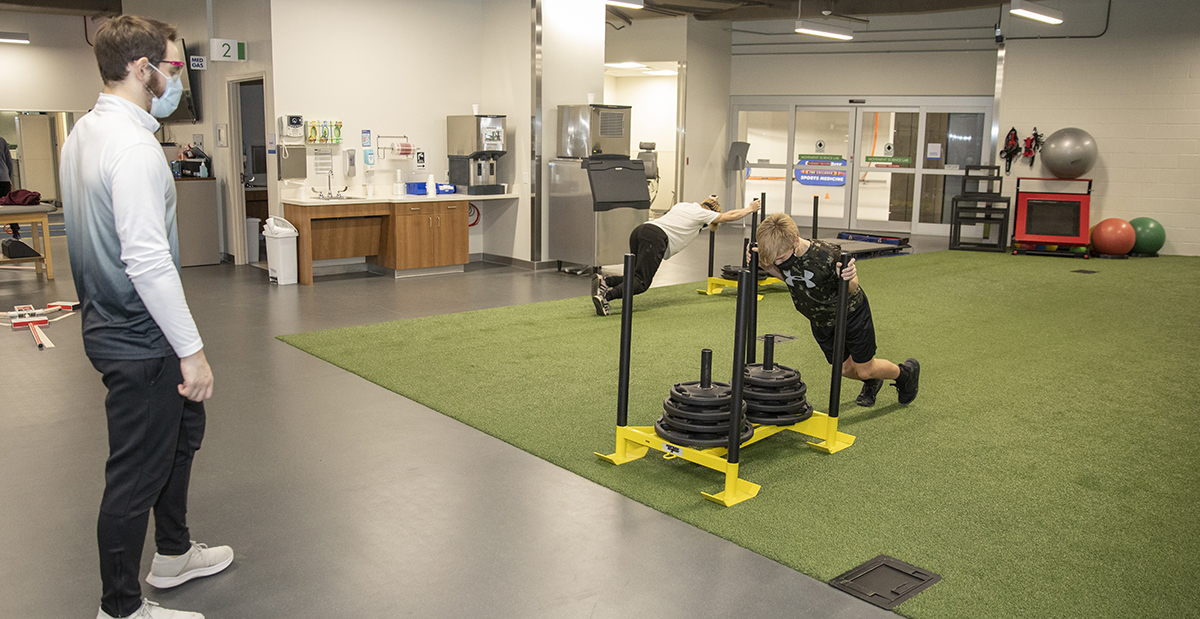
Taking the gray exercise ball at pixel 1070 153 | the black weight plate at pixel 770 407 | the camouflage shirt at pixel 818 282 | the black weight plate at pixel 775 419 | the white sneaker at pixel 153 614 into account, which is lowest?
the white sneaker at pixel 153 614

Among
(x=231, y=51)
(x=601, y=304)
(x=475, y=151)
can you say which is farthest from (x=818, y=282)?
(x=231, y=51)

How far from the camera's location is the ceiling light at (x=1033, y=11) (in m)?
9.92

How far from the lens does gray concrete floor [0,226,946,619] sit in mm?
2709

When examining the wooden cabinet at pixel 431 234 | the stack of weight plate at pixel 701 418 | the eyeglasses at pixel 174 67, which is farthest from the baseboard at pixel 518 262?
the eyeglasses at pixel 174 67

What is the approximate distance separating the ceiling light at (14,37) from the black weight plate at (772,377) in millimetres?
13820

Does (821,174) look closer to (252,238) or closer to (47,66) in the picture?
(252,238)

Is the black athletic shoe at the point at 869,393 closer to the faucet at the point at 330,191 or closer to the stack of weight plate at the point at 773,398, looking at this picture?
the stack of weight plate at the point at 773,398

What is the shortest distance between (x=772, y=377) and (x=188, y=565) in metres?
2.42

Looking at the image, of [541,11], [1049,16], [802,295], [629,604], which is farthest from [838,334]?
[1049,16]

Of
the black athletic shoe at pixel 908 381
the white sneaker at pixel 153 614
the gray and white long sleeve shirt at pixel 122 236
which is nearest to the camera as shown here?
the gray and white long sleeve shirt at pixel 122 236

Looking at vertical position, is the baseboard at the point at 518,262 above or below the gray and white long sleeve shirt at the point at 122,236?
below

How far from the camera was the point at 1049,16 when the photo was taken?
416 inches

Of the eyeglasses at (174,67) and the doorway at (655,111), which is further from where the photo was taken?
the doorway at (655,111)

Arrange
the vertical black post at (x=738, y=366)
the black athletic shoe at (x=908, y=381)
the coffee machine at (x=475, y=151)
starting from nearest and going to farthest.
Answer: the vertical black post at (x=738, y=366) < the black athletic shoe at (x=908, y=381) < the coffee machine at (x=475, y=151)
